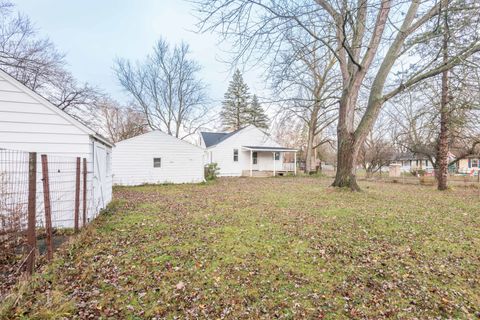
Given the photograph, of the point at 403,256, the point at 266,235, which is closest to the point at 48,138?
the point at 266,235

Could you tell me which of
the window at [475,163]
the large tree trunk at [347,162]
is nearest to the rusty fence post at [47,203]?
the large tree trunk at [347,162]

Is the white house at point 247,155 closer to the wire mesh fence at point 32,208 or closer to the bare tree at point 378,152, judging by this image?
the bare tree at point 378,152

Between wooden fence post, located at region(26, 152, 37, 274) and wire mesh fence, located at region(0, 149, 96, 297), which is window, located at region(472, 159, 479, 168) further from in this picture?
wooden fence post, located at region(26, 152, 37, 274)

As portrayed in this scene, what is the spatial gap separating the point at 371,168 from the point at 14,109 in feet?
80.7

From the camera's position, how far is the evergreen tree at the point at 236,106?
3803 centimetres

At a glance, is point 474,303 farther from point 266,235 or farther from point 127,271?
point 127,271

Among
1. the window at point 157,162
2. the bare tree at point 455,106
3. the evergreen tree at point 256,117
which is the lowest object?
the window at point 157,162

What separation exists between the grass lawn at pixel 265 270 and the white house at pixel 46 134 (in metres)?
1.05

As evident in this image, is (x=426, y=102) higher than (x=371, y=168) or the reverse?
higher

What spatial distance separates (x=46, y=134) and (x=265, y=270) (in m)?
5.66

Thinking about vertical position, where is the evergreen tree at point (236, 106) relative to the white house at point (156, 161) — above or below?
above

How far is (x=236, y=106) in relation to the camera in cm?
3831

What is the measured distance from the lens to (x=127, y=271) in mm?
3312

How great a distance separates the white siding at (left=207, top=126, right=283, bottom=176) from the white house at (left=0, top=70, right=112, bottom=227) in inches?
621
